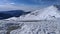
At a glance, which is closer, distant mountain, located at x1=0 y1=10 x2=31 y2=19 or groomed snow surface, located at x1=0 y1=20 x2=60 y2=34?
groomed snow surface, located at x1=0 y1=20 x2=60 y2=34

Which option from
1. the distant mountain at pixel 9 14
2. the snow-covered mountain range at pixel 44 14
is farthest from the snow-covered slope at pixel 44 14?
the distant mountain at pixel 9 14

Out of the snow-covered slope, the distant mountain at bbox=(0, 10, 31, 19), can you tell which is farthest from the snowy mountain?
the snow-covered slope

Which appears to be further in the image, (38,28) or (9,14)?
(9,14)

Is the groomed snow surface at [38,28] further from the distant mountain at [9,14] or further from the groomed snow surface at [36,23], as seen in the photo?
the distant mountain at [9,14]

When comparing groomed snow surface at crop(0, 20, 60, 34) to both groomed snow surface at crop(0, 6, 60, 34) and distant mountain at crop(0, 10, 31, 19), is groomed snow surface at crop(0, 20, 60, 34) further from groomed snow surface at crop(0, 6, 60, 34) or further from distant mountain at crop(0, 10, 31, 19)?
distant mountain at crop(0, 10, 31, 19)

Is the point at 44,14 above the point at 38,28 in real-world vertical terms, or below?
above

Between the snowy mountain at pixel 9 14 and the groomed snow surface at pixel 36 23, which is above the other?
the snowy mountain at pixel 9 14

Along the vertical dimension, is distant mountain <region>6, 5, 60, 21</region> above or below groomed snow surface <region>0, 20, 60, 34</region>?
above

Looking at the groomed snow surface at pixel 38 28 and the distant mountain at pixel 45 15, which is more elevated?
the distant mountain at pixel 45 15

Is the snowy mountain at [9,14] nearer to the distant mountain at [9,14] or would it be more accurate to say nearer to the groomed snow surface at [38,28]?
the distant mountain at [9,14]

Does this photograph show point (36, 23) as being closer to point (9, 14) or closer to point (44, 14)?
point (44, 14)

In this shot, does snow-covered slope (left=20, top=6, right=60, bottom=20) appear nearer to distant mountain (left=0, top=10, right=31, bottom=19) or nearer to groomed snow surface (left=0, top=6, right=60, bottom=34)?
groomed snow surface (left=0, top=6, right=60, bottom=34)

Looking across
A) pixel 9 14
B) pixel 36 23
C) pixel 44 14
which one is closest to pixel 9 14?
Answer: pixel 9 14

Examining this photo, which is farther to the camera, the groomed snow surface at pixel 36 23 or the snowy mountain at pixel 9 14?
the snowy mountain at pixel 9 14
